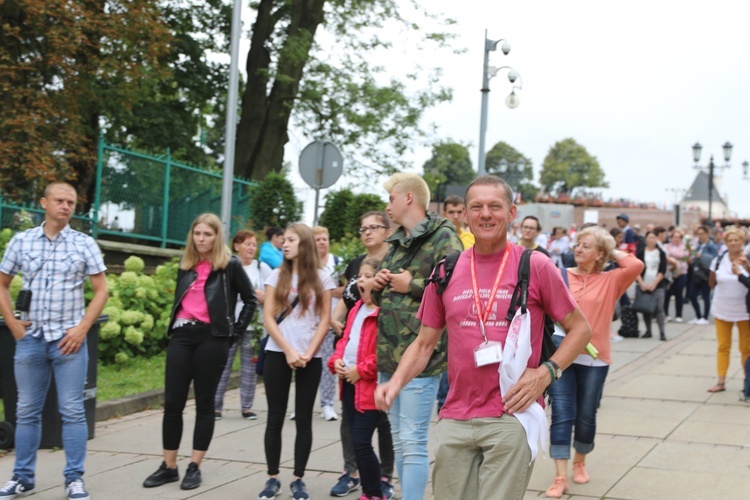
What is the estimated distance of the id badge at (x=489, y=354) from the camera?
3385mm

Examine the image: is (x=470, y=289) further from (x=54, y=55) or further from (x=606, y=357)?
(x=54, y=55)

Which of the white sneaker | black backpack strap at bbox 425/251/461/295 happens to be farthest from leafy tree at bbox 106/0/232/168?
black backpack strap at bbox 425/251/461/295

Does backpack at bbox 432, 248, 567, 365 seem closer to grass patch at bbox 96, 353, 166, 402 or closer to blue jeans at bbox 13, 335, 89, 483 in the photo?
blue jeans at bbox 13, 335, 89, 483

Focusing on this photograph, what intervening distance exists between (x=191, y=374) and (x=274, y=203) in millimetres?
10818

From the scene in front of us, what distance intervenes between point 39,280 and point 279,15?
17799mm

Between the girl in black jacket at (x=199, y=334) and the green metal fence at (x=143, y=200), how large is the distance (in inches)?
Result: 314

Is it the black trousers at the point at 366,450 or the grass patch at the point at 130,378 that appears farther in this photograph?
the grass patch at the point at 130,378

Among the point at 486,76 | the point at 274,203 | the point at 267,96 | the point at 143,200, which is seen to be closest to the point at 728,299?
the point at 274,203

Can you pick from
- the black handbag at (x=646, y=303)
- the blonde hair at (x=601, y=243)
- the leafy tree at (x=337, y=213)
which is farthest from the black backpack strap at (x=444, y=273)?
the leafy tree at (x=337, y=213)

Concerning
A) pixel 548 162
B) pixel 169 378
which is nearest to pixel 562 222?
pixel 169 378

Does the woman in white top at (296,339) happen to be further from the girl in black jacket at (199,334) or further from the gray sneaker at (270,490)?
the girl in black jacket at (199,334)

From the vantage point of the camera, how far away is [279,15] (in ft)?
73.8

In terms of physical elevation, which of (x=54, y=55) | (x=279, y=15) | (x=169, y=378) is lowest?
(x=169, y=378)

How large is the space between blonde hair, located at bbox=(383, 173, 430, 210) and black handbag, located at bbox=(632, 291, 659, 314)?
33.9 feet
